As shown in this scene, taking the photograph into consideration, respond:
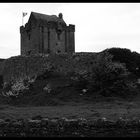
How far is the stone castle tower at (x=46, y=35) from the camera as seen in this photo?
4400 centimetres

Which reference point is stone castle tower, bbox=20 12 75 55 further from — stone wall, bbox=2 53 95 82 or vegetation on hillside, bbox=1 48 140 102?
vegetation on hillside, bbox=1 48 140 102

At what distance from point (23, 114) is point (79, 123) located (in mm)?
5825

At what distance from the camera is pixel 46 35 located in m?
44.5

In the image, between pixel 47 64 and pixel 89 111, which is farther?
pixel 47 64

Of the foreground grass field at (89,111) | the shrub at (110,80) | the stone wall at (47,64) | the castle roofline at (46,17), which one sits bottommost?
the foreground grass field at (89,111)

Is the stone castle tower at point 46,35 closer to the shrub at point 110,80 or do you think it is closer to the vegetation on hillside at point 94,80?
the vegetation on hillside at point 94,80

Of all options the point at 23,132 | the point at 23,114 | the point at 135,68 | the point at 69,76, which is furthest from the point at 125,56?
the point at 23,132

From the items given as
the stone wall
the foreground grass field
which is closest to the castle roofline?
the stone wall

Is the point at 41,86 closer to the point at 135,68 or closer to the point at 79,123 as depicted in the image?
the point at 135,68

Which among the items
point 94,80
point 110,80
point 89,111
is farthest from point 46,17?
point 89,111

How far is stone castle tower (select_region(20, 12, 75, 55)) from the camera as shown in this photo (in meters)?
44.0

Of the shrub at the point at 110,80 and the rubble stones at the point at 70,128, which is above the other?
the shrub at the point at 110,80

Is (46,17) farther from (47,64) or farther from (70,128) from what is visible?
(70,128)

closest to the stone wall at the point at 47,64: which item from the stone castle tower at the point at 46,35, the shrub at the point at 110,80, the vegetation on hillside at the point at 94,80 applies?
Answer: the vegetation on hillside at the point at 94,80
